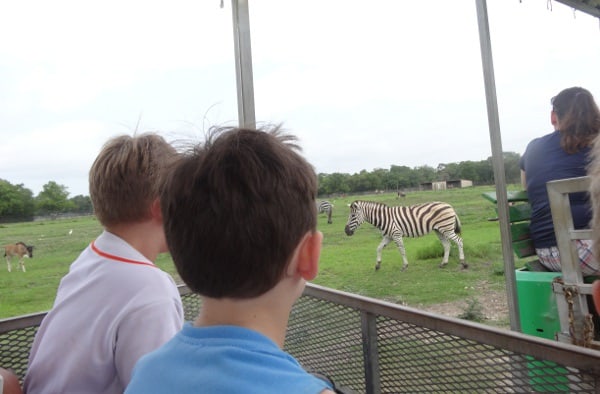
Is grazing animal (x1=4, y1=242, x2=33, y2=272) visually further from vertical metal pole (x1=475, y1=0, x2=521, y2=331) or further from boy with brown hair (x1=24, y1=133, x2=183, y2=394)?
vertical metal pole (x1=475, y1=0, x2=521, y2=331)

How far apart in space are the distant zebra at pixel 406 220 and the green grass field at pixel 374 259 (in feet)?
0.26

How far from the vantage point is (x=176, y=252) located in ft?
1.95

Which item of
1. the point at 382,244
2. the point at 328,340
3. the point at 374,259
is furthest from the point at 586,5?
the point at 328,340

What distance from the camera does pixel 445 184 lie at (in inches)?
109

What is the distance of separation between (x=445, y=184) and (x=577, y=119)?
98cm

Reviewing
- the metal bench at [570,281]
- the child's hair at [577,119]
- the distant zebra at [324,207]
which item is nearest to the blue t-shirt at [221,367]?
the distant zebra at [324,207]

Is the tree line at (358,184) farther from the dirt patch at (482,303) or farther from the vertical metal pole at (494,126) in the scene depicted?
the dirt patch at (482,303)

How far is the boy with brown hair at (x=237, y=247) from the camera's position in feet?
1.67

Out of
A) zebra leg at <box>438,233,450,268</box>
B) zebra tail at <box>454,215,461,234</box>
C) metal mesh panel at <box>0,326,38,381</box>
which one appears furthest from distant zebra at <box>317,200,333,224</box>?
zebra tail at <box>454,215,461,234</box>

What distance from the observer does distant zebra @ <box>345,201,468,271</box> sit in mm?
4293

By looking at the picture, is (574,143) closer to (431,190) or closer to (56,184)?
(431,190)

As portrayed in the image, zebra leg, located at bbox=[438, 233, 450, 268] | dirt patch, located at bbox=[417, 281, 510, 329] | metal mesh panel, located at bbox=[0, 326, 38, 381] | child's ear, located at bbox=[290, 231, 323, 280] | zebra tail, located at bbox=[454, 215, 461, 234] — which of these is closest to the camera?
child's ear, located at bbox=[290, 231, 323, 280]

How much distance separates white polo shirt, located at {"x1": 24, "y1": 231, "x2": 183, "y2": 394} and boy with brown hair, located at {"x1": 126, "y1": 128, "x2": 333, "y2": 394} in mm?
228

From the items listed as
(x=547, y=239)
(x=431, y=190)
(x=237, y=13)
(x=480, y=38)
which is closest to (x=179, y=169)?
(x=237, y=13)
